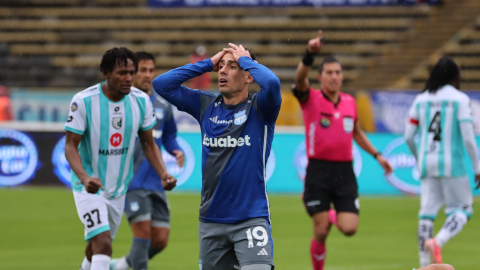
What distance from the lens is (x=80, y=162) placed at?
6117 millimetres

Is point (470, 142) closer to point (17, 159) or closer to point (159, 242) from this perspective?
point (159, 242)

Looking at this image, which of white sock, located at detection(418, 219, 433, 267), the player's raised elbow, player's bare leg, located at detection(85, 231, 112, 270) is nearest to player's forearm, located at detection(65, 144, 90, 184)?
player's bare leg, located at detection(85, 231, 112, 270)

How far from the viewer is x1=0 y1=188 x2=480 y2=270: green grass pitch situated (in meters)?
9.07

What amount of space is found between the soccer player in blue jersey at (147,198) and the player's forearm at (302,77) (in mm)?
1497

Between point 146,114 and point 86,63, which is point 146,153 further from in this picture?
point 86,63

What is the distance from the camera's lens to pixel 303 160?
632 inches

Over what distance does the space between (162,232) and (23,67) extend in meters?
20.7

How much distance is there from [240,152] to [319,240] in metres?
3.08

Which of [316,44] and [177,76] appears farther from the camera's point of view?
[316,44]

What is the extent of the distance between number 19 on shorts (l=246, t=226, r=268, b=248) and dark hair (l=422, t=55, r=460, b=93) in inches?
160

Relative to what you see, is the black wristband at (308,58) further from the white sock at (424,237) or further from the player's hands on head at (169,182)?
the white sock at (424,237)

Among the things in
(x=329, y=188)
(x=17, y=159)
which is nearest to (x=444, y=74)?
(x=329, y=188)

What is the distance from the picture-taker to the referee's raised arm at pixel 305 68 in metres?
7.18

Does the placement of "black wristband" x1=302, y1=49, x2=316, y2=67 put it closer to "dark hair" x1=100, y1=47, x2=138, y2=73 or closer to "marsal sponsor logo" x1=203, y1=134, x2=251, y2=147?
"dark hair" x1=100, y1=47, x2=138, y2=73
